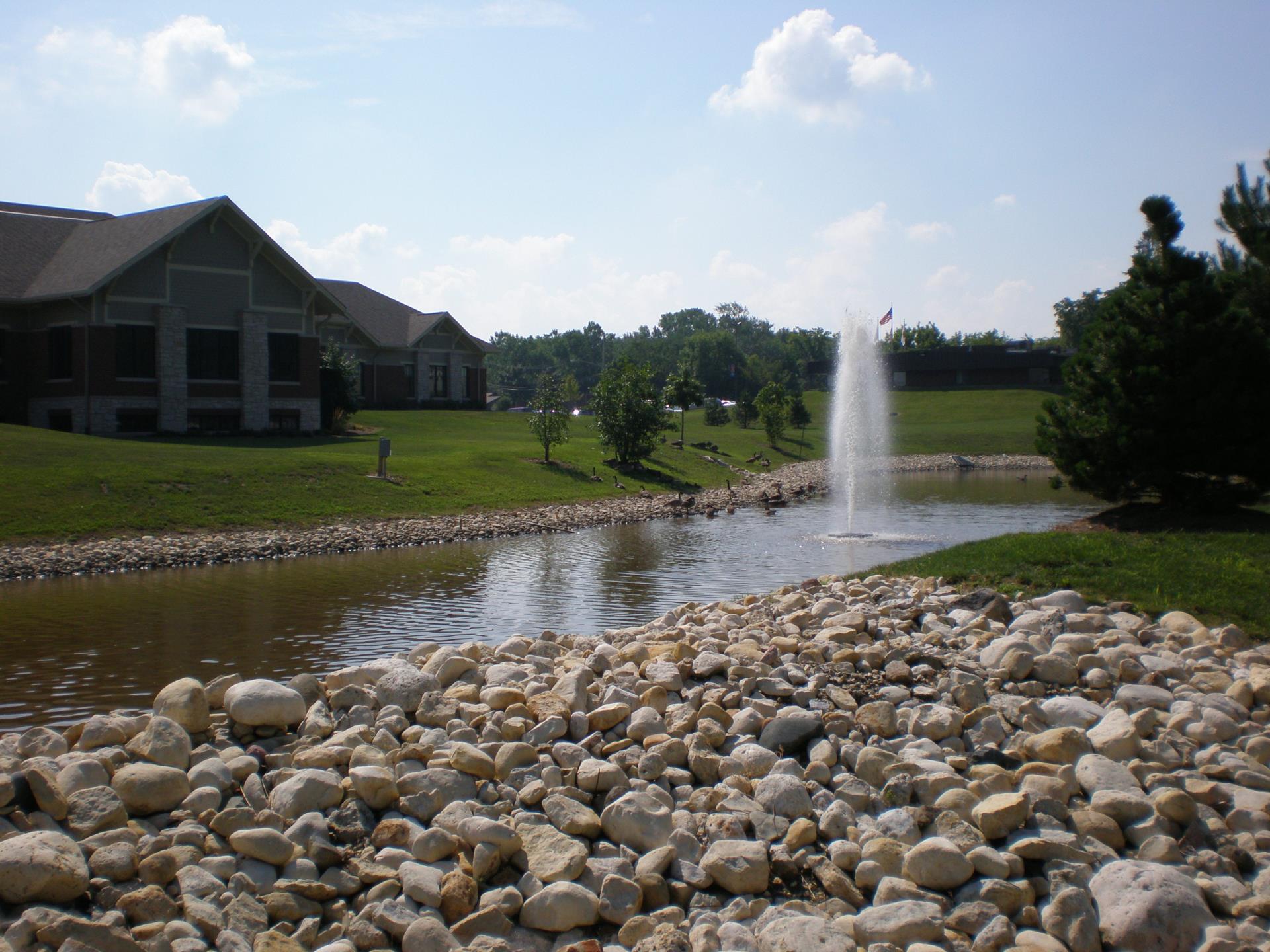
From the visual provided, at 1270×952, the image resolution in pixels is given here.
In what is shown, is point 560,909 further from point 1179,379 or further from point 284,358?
point 284,358

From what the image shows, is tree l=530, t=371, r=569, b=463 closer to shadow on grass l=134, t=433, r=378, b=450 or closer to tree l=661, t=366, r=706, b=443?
shadow on grass l=134, t=433, r=378, b=450

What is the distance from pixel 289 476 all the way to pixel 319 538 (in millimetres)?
4532

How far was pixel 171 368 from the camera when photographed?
35.3 meters

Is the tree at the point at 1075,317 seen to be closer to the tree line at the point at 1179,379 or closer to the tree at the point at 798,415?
the tree at the point at 798,415

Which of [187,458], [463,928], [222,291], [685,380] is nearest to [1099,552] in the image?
[463,928]

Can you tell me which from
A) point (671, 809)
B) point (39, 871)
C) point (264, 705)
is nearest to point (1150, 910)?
point (671, 809)

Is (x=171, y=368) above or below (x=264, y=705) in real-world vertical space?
above

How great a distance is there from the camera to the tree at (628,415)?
129 ft

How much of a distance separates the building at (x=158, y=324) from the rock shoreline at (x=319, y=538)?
14370mm

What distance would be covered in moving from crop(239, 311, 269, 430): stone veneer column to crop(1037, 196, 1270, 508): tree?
2877cm

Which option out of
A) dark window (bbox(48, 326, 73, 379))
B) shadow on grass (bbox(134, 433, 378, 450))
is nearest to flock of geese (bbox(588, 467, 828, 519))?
shadow on grass (bbox(134, 433, 378, 450))

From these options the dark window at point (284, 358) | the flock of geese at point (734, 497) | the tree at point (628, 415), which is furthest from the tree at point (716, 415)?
the dark window at point (284, 358)

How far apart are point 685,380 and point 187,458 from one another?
29707 mm

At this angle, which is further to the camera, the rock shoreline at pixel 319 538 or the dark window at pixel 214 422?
the dark window at pixel 214 422
